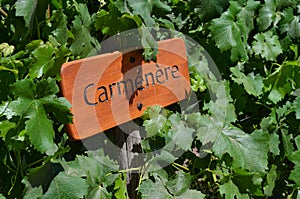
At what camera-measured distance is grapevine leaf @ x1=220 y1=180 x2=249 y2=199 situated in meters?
1.75

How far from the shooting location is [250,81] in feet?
6.62

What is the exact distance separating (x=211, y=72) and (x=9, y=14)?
0.78m

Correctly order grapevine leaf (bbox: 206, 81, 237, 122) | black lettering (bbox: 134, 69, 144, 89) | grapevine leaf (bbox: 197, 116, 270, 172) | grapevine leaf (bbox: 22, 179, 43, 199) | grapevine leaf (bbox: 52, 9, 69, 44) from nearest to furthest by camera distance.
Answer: grapevine leaf (bbox: 22, 179, 43, 199), grapevine leaf (bbox: 52, 9, 69, 44), black lettering (bbox: 134, 69, 144, 89), grapevine leaf (bbox: 197, 116, 270, 172), grapevine leaf (bbox: 206, 81, 237, 122)

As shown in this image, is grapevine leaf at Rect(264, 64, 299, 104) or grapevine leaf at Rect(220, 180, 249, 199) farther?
grapevine leaf at Rect(264, 64, 299, 104)

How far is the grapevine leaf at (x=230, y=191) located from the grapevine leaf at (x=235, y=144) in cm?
11

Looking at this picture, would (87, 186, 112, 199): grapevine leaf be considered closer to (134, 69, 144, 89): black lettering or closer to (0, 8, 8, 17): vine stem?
(134, 69, 144, 89): black lettering

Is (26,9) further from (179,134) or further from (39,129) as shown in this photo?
(179,134)

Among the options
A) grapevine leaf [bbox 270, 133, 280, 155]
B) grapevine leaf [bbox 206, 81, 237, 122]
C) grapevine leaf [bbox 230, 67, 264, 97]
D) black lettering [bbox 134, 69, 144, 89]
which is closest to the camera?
black lettering [bbox 134, 69, 144, 89]

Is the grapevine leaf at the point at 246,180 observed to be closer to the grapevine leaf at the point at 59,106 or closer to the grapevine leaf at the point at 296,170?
the grapevine leaf at the point at 296,170

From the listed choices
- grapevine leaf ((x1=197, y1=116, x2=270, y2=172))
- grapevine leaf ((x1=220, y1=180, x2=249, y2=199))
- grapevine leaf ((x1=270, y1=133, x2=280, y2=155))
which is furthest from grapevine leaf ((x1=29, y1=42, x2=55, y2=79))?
grapevine leaf ((x1=270, y1=133, x2=280, y2=155))

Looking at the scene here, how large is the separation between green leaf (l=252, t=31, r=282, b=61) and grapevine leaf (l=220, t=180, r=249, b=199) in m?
0.54

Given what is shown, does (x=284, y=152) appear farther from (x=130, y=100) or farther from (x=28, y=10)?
(x=28, y=10)

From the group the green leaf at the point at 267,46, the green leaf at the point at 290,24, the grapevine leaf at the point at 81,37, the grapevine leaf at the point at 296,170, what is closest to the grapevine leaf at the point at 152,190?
the grapevine leaf at the point at 81,37

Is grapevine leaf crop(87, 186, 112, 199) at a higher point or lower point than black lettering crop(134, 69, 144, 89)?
lower
